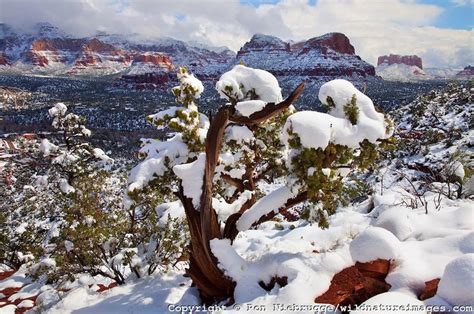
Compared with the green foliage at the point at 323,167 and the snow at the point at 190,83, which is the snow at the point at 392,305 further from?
the snow at the point at 190,83

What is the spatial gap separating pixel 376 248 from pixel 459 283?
135 cm

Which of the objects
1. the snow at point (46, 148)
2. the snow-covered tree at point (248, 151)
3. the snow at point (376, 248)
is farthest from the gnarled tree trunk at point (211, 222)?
the snow at point (46, 148)

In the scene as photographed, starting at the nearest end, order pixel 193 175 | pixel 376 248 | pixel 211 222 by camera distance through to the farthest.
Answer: pixel 376 248 < pixel 193 175 < pixel 211 222

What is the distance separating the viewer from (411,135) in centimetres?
3011

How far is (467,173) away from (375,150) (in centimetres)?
799

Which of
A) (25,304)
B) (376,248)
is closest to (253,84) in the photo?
(376,248)

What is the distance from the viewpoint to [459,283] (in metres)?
4.71

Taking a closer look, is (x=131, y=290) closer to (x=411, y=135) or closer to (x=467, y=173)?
(x=467, y=173)

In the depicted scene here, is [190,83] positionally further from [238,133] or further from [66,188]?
[66,188]

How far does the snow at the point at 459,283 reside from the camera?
4.64 m

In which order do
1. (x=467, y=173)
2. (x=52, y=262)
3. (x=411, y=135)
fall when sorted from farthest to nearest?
1. (x=411, y=135)
2. (x=467, y=173)
3. (x=52, y=262)

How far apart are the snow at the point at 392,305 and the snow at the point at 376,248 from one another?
954mm

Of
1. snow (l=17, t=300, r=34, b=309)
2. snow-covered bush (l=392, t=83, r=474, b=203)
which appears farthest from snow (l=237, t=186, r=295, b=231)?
snow (l=17, t=300, r=34, b=309)

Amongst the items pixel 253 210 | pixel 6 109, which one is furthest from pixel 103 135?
pixel 253 210
